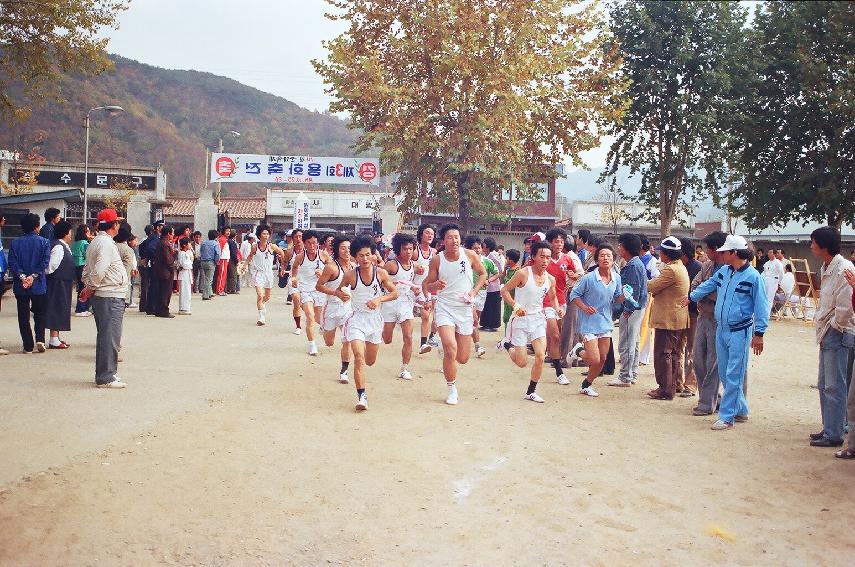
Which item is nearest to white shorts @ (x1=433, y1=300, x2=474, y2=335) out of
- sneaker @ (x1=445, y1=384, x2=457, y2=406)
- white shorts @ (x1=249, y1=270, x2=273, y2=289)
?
sneaker @ (x1=445, y1=384, x2=457, y2=406)

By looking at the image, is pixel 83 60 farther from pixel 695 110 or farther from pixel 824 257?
pixel 695 110

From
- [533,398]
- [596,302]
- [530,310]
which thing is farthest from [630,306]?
[533,398]

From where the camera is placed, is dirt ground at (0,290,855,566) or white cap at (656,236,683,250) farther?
white cap at (656,236,683,250)

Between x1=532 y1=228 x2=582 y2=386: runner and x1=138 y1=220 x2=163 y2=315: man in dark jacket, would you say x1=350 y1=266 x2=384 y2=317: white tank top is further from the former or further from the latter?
x1=138 y1=220 x2=163 y2=315: man in dark jacket

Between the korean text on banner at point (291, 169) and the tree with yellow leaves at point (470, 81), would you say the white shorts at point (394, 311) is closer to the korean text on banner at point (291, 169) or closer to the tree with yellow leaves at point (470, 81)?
the tree with yellow leaves at point (470, 81)

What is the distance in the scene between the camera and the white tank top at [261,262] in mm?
15977

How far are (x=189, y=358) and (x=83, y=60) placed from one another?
691cm

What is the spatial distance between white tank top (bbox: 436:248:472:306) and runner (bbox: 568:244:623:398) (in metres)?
1.30

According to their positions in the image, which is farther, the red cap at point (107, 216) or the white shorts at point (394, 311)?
the white shorts at point (394, 311)

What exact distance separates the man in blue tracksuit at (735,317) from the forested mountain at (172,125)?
4753 cm

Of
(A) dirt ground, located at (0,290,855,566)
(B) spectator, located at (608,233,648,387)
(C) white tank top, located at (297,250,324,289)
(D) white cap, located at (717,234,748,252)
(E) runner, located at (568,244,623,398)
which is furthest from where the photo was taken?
(C) white tank top, located at (297,250,324,289)

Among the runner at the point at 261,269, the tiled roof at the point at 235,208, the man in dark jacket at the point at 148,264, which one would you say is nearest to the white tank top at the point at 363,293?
the runner at the point at 261,269

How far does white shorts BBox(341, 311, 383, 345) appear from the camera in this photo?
28.1ft

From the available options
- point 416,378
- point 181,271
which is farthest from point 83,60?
point 416,378
